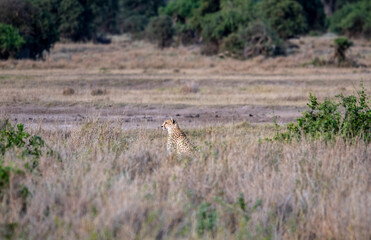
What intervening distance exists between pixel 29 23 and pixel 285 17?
80.2 ft

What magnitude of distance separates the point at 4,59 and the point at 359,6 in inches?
1955

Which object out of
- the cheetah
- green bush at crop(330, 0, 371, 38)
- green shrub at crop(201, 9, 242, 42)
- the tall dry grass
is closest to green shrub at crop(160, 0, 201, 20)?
green bush at crop(330, 0, 371, 38)

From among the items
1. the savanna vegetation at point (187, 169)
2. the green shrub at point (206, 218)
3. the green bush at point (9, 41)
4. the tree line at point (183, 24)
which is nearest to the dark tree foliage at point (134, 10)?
the tree line at point (183, 24)

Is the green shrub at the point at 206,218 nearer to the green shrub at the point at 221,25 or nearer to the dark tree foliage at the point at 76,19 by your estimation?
the green shrub at the point at 221,25

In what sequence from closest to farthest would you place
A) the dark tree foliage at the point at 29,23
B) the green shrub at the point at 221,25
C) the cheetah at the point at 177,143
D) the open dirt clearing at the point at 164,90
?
the cheetah at the point at 177,143
the open dirt clearing at the point at 164,90
the dark tree foliage at the point at 29,23
the green shrub at the point at 221,25

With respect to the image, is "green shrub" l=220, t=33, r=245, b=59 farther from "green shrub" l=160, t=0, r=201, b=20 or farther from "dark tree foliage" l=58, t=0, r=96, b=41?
"green shrub" l=160, t=0, r=201, b=20

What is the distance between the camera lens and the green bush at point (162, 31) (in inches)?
2083

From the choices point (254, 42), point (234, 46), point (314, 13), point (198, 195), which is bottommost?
point (198, 195)

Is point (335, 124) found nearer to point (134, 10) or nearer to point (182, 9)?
point (182, 9)

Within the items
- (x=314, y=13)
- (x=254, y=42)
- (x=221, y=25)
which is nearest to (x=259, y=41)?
(x=254, y=42)

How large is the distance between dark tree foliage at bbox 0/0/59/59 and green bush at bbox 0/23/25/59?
6.78 feet

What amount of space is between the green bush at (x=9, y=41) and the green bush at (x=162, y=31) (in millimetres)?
22261

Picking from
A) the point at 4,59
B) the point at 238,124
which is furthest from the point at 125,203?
the point at 4,59

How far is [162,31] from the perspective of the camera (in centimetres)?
5288
